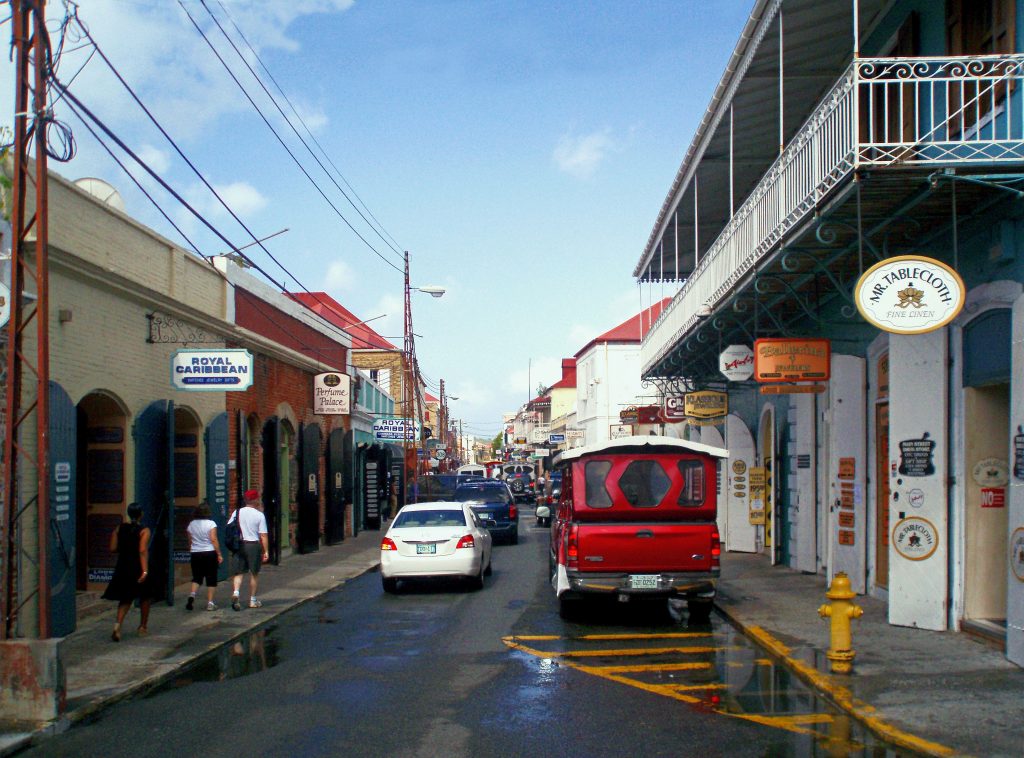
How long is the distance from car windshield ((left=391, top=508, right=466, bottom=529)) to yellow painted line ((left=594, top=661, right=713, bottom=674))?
7297mm

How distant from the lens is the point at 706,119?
52.6 feet

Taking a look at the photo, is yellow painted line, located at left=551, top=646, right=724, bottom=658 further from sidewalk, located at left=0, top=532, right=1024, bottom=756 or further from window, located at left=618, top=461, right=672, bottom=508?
window, located at left=618, top=461, right=672, bottom=508

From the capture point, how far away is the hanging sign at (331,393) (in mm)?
25875

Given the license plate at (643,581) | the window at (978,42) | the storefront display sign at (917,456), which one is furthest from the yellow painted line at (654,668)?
the window at (978,42)

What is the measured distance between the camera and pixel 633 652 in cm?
1101

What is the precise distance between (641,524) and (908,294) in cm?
498

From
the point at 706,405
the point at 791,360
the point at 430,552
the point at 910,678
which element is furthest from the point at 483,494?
the point at 910,678

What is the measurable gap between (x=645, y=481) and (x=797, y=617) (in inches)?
100

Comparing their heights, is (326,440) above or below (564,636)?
above

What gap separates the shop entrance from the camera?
35.0ft

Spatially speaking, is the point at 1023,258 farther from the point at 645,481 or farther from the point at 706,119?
the point at 706,119

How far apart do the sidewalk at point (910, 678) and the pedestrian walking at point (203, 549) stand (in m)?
7.10

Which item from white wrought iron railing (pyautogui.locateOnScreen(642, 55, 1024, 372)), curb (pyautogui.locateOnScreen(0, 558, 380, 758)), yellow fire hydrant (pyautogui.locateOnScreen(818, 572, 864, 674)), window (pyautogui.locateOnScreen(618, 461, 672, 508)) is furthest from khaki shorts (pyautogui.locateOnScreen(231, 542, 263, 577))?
yellow fire hydrant (pyautogui.locateOnScreen(818, 572, 864, 674))

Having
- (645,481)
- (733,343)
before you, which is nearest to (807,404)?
(733,343)
